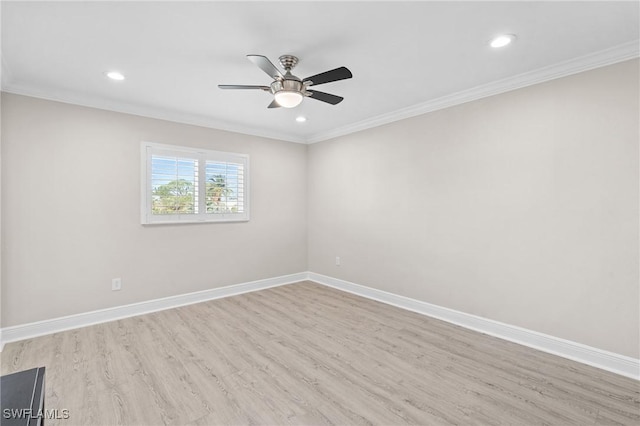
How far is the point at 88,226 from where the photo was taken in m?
3.48

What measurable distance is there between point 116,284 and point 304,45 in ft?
11.0

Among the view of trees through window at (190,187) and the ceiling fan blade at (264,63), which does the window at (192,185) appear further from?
the ceiling fan blade at (264,63)

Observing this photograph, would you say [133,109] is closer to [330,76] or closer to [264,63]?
[264,63]

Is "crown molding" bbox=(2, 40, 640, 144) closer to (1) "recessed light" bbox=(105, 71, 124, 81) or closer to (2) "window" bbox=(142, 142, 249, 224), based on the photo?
(2) "window" bbox=(142, 142, 249, 224)

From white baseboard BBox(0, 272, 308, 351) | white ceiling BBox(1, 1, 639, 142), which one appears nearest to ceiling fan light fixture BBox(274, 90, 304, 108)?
white ceiling BBox(1, 1, 639, 142)

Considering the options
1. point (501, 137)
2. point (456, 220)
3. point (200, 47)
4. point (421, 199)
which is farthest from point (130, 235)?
point (501, 137)

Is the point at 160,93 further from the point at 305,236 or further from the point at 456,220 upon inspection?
the point at 456,220

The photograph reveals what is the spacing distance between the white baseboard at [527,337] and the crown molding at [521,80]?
2.33m

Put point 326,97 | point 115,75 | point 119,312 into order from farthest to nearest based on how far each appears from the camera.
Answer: point 119,312 < point 115,75 < point 326,97

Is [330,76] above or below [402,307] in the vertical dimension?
above

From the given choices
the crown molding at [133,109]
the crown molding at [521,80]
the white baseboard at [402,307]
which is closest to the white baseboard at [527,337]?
the white baseboard at [402,307]

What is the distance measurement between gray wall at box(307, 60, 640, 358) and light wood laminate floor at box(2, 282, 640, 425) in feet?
1.53

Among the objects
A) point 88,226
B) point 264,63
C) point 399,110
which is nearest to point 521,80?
point 399,110

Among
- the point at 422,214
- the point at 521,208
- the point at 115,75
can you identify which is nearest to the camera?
the point at 115,75
